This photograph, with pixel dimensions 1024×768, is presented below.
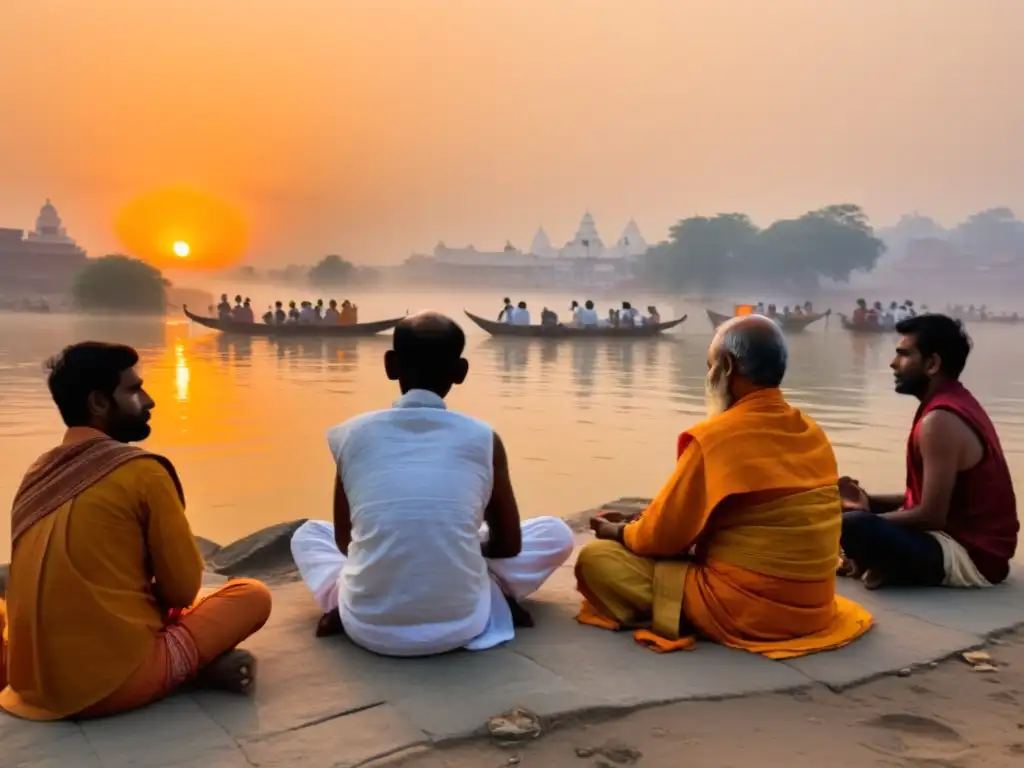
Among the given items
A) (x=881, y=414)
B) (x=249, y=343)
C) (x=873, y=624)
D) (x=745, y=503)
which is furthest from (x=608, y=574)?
(x=249, y=343)

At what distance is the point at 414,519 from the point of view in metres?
1.99

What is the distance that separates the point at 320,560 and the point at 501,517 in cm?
48

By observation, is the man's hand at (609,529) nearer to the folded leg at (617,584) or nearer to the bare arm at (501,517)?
the folded leg at (617,584)

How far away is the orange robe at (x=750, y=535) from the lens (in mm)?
2131

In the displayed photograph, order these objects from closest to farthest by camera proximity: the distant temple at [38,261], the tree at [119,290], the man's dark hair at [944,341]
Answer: the man's dark hair at [944,341] → the tree at [119,290] → the distant temple at [38,261]

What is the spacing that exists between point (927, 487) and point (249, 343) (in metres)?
17.9

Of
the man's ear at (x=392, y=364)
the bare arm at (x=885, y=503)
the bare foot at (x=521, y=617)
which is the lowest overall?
the bare foot at (x=521, y=617)

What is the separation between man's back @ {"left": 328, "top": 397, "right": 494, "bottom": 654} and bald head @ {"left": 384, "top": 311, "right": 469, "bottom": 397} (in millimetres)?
42

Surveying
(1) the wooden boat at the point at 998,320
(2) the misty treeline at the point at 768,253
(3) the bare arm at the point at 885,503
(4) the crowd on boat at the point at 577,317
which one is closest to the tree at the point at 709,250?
(2) the misty treeline at the point at 768,253

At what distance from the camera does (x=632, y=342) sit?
2112cm

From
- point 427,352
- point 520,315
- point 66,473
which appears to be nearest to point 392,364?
point 427,352

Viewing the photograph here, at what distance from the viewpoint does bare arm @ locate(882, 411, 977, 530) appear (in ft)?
8.46

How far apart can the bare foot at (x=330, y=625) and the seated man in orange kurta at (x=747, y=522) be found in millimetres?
730

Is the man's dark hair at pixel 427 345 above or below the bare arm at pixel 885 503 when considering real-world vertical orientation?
above
